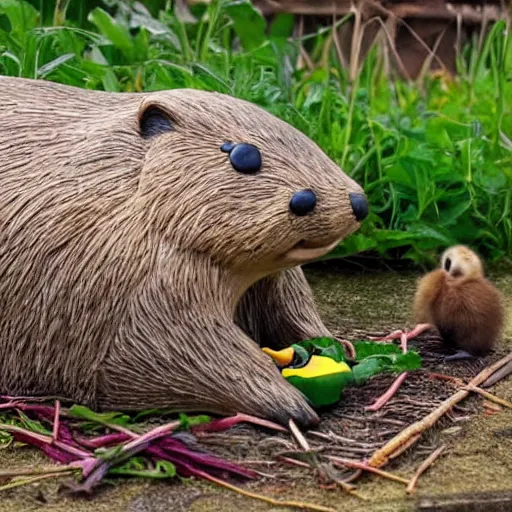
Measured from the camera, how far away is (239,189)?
2.21 meters

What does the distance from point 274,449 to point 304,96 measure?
268cm

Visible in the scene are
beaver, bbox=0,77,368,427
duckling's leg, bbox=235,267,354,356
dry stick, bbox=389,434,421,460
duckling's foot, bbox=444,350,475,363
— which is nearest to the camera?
dry stick, bbox=389,434,421,460

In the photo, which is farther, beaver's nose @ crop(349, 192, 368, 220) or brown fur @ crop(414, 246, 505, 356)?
brown fur @ crop(414, 246, 505, 356)

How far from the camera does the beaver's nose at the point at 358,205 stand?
2.26 m

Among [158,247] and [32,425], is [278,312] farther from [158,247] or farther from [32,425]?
[32,425]

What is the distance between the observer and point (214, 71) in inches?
157

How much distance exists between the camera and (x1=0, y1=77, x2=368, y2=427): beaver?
2.19m

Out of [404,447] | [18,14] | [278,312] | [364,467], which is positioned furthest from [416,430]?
[18,14]

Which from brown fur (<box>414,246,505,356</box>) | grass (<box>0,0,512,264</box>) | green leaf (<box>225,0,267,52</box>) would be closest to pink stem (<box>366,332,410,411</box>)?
brown fur (<box>414,246,505,356</box>)

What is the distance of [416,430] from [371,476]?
8.8 inches

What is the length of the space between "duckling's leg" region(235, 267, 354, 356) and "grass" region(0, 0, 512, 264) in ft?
3.67

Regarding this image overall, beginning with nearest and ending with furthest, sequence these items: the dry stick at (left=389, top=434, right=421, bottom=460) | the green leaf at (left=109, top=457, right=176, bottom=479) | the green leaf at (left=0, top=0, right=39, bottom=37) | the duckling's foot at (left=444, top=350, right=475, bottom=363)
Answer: the green leaf at (left=109, top=457, right=176, bottom=479), the dry stick at (left=389, top=434, right=421, bottom=460), the duckling's foot at (left=444, top=350, right=475, bottom=363), the green leaf at (left=0, top=0, right=39, bottom=37)

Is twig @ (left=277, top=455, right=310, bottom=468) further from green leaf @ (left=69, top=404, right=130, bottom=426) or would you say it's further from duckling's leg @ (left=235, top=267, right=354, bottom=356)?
duckling's leg @ (left=235, top=267, right=354, bottom=356)

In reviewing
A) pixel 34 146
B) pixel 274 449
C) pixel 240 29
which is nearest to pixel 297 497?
pixel 274 449
